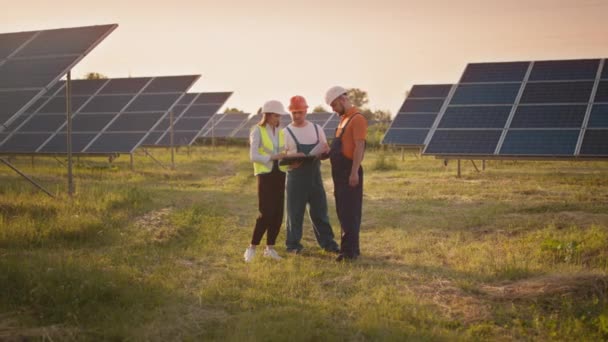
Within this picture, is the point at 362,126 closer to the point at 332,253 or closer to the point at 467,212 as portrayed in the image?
the point at 332,253

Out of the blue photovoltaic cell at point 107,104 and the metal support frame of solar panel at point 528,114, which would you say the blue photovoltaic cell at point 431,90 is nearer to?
the metal support frame of solar panel at point 528,114

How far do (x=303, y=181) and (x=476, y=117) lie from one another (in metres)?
8.98

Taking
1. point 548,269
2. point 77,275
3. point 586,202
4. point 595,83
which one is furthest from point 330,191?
point 77,275

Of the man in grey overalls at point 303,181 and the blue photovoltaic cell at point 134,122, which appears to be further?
the blue photovoltaic cell at point 134,122

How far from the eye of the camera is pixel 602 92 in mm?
14352

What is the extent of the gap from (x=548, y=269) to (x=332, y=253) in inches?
96.2

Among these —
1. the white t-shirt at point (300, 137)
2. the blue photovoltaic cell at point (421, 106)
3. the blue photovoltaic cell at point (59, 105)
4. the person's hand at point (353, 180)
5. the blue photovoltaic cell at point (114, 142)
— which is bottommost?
the person's hand at point (353, 180)

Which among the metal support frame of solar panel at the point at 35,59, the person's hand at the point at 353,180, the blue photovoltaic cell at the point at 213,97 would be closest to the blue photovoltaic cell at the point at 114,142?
the metal support frame of solar panel at the point at 35,59

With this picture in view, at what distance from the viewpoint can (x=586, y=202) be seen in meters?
10.3

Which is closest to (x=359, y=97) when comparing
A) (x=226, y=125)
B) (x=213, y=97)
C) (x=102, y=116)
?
(x=226, y=125)

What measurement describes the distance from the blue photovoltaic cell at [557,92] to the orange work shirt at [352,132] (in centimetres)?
954

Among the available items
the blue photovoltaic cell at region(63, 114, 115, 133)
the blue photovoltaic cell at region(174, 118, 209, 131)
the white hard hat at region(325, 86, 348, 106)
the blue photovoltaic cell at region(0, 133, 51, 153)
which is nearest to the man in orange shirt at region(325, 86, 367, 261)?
the white hard hat at region(325, 86, 348, 106)

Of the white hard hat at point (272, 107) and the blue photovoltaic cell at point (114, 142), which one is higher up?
the white hard hat at point (272, 107)

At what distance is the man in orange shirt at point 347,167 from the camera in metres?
6.82
